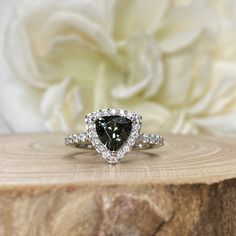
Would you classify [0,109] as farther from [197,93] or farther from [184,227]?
[184,227]

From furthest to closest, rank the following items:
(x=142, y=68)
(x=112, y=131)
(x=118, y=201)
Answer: (x=142, y=68)
(x=112, y=131)
(x=118, y=201)

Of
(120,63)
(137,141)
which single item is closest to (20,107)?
(120,63)

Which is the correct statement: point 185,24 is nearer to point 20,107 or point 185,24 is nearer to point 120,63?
point 120,63

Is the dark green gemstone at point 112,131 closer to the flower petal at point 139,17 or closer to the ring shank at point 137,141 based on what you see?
the ring shank at point 137,141

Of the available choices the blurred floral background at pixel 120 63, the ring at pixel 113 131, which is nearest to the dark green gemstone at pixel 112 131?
the ring at pixel 113 131

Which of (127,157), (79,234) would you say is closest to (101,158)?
(127,157)

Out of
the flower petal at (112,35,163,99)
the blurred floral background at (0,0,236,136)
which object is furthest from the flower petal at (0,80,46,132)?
the flower petal at (112,35,163,99)
